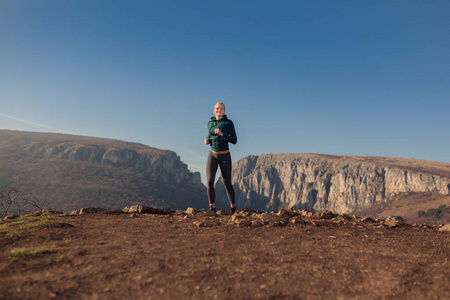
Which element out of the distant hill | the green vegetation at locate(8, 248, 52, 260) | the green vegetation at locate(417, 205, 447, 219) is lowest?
the green vegetation at locate(417, 205, 447, 219)

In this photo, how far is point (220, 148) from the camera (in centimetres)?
884

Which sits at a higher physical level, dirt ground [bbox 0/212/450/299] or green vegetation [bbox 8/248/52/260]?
green vegetation [bbox 8/248/52/260]

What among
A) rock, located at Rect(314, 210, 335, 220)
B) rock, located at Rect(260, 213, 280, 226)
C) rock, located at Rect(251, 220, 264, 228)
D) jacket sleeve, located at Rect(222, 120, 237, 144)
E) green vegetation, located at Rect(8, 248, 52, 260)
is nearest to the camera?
green vegetation, located at Rect(8, 248, 52, 260)

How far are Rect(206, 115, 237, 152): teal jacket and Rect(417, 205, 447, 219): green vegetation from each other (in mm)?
152012

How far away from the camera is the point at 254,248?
A: 4.42 m

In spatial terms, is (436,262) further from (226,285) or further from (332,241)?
(226,285)

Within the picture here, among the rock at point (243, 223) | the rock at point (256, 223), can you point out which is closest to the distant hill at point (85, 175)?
the rock at point (243, 223)

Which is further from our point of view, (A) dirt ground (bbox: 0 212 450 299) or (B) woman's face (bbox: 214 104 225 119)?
(B) woman's face (bbox: 214 104 225 119)

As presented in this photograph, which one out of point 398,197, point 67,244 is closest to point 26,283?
point 67,244

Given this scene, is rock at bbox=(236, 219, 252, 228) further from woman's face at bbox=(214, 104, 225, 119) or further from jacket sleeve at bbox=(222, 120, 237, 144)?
woman's face at bbox=(214, 104, 225, 119)

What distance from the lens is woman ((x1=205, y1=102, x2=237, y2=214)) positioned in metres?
8.80

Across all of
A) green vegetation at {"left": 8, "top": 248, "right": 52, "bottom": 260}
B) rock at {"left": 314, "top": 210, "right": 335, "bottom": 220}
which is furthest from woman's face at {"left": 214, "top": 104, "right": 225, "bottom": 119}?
green vegetation at {"left": 8, "top": 248, "right": 52, "bottom": 260}

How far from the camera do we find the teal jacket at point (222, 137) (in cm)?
876

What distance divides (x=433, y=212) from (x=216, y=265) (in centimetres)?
15963
